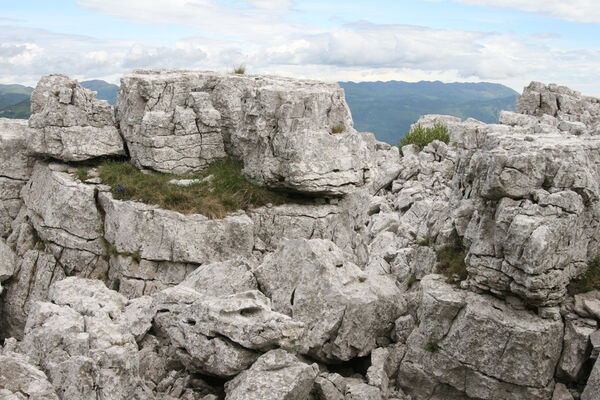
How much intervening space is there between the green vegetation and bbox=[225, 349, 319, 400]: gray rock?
13.0 ft

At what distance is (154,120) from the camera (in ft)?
81.4

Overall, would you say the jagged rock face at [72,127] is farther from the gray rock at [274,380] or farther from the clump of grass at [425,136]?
the clump of grass at [425,136]

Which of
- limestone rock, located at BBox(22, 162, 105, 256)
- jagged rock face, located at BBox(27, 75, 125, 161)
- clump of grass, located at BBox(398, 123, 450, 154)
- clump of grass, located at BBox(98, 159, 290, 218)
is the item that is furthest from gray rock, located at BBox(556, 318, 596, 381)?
clump of grass, located at BBox(398, 123, 450, 154)

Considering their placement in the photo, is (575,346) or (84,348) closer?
(84,348)

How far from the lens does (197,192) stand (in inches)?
929

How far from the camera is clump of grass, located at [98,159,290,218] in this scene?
22859mm

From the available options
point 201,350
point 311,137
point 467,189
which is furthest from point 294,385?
point 311,137

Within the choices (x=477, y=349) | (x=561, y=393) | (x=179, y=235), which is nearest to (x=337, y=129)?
(x=179, y=235)

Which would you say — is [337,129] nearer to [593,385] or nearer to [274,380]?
[274,380]

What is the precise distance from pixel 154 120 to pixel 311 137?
7975mm

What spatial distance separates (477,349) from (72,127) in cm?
2133

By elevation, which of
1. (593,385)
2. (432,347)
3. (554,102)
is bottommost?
(432,347)

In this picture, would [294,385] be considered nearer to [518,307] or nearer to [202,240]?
[518,307]

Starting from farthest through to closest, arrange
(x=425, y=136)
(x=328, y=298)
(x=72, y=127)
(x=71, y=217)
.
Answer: (x=425, y=136) → (x=72, y=127) → (x=71, y=217) → (x=328, y=298)
